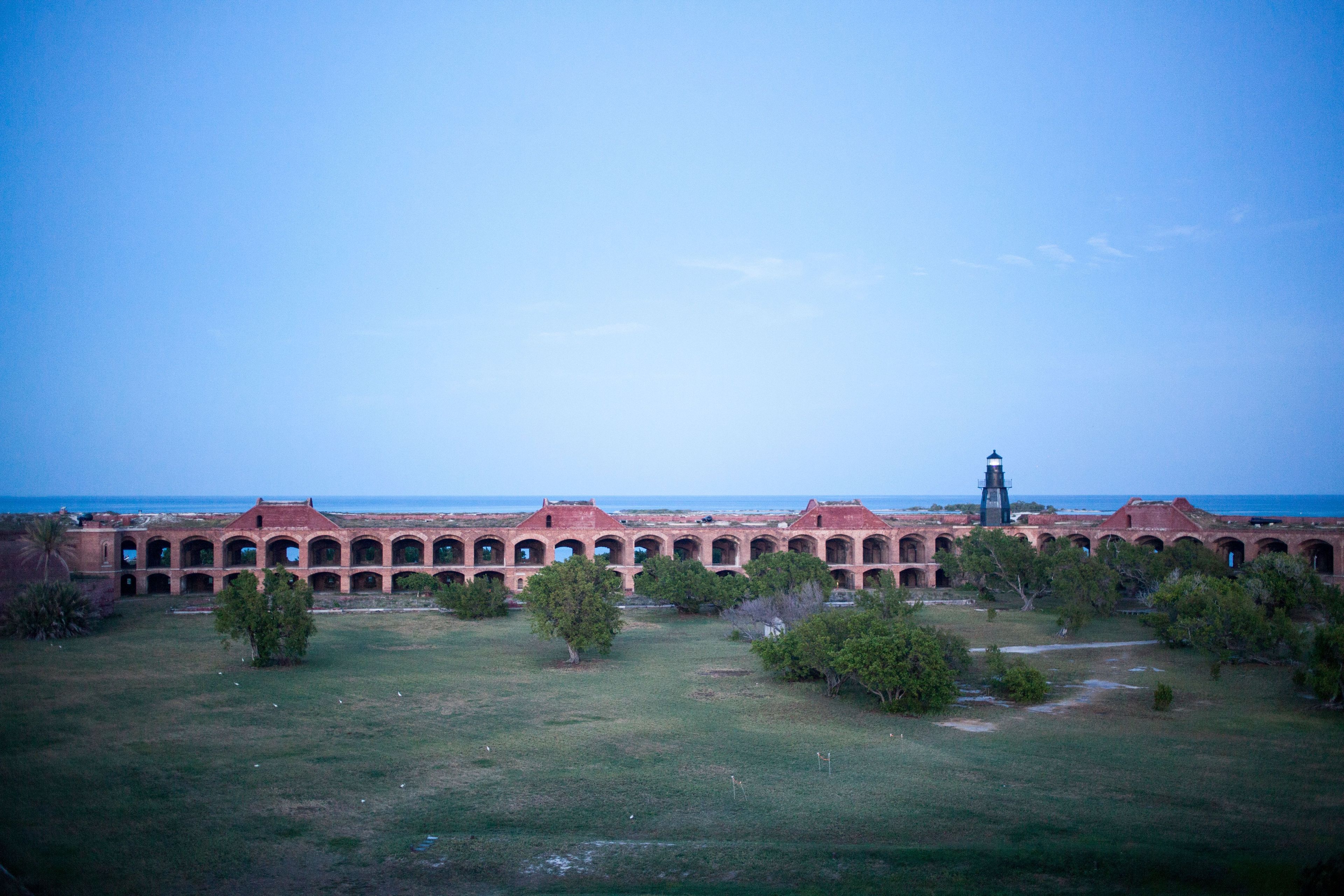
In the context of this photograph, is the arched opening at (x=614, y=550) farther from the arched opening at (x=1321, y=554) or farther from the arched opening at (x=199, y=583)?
the arched opening at (x=1321, y=554)

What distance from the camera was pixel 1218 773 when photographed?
555 inches

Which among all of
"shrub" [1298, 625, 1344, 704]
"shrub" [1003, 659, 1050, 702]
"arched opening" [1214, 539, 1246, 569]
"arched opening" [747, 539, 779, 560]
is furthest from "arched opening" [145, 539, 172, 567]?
"arched opening" [1214, 539, 1246, 569]

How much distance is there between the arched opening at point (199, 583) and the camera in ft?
136

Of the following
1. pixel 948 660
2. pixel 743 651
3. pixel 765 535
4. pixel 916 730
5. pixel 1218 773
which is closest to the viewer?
pixel 1218 773

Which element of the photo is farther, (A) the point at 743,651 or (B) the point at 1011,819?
(A) the point at 743,651

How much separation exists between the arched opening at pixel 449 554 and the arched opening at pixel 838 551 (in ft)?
69.3

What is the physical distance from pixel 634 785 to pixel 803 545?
34131 mm

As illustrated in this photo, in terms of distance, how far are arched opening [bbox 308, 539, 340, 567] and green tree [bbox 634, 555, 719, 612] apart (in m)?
17.5

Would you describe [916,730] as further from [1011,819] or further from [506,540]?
[506,540]

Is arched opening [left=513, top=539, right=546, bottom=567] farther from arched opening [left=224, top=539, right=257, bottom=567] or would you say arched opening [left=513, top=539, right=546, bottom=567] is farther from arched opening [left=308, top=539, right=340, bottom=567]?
arched opening [left=224, top=539, right=257, bottom=567]

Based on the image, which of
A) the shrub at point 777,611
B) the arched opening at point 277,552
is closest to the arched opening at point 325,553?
the arched opening at point 277,552

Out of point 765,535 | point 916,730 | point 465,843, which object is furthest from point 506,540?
point 465,843

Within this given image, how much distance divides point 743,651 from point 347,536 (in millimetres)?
23877

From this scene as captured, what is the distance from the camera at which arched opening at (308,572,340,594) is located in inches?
1687
